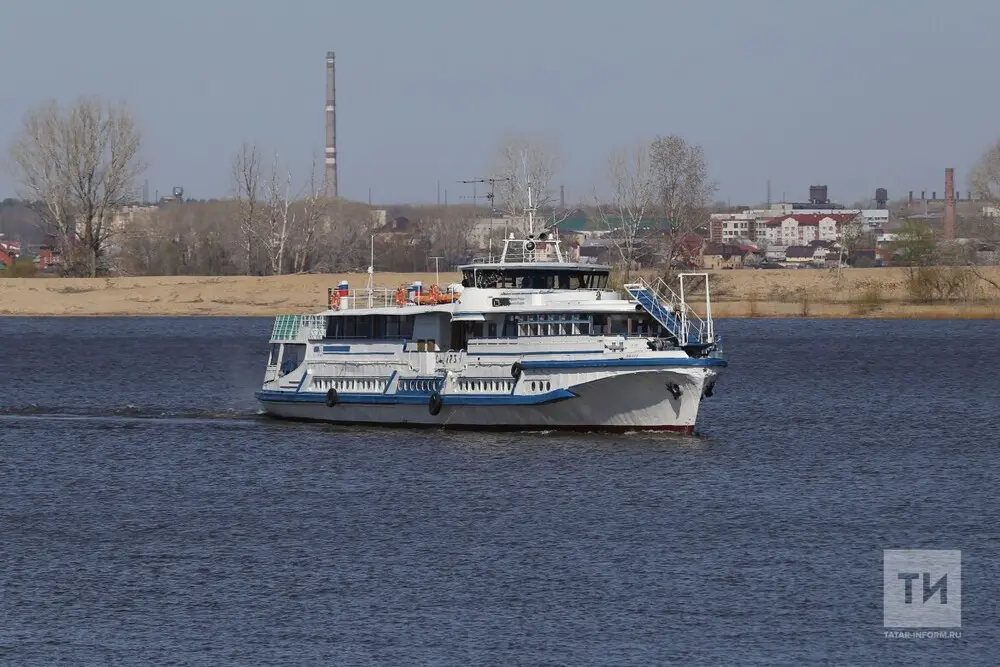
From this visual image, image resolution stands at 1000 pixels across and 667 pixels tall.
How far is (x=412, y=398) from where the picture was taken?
196 ft

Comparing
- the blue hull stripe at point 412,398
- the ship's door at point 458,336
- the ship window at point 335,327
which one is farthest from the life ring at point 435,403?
the ship window at point 335,327

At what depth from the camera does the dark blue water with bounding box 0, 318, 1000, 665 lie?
3294 cm

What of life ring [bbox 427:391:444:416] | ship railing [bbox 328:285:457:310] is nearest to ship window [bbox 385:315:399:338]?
ship railing [bbox 328:285:457:310]

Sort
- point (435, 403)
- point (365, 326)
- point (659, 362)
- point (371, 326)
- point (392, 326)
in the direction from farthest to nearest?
1. point (365, 326)
2. point (371, 326)
3. point (392, 326)
4. point (435, 403)
5. point (659, 362)

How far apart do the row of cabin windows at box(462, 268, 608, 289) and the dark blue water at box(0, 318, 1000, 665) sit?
5.56 m

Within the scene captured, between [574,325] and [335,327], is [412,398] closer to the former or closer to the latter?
[335,327]

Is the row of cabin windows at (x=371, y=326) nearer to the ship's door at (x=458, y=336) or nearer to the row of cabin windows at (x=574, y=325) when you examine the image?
the ship's door at (x=458, y=336)

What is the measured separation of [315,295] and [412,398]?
99.5 meters

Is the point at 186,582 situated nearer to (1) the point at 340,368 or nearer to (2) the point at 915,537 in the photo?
(2) the point at 915,537

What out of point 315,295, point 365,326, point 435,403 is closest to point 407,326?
point 365,326

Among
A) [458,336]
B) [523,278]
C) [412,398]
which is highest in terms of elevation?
[523,278]

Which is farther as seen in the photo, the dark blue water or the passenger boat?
the passenger boat

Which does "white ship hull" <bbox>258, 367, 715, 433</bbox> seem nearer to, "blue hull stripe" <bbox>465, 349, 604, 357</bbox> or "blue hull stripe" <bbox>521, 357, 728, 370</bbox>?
"blue hull stripe" <bbox>521, 357, 728, 370</bbox>

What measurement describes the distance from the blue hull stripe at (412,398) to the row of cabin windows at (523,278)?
164 inches
